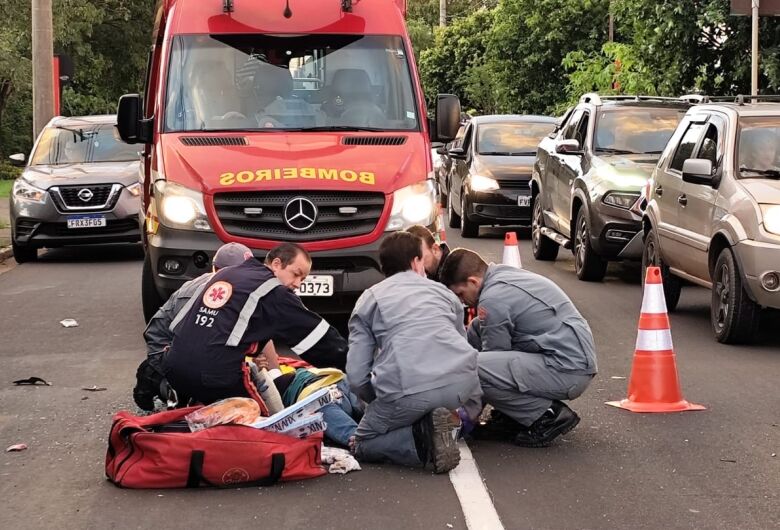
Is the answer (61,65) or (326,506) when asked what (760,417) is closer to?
(326,506)

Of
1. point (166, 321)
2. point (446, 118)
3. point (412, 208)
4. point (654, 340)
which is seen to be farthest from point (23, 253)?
point (654, 340)

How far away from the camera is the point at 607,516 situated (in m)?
6.21

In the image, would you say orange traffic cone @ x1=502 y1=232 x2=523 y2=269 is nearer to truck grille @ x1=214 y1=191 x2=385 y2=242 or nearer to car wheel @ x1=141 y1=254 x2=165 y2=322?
truck grille @ x1=214 y1=191 x2=385 y2=242

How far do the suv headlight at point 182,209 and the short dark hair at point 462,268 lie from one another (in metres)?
3.44

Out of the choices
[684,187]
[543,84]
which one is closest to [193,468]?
[684,187]

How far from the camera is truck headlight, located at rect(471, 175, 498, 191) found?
20.7 metres

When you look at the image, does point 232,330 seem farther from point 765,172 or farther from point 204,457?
point 765,172

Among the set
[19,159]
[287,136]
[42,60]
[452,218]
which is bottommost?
[452,218]

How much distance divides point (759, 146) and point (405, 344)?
553cm

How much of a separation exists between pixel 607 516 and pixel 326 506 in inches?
47.3

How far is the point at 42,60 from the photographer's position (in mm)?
25328

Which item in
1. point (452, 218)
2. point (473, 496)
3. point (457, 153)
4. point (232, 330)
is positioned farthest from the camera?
point (452, 218)

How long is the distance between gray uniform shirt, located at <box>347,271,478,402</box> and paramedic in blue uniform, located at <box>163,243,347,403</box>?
0.38m

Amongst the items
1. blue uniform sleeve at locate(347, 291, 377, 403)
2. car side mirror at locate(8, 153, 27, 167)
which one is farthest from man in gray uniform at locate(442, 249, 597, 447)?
car side mirror at locate(8, 153, 27, 167)
